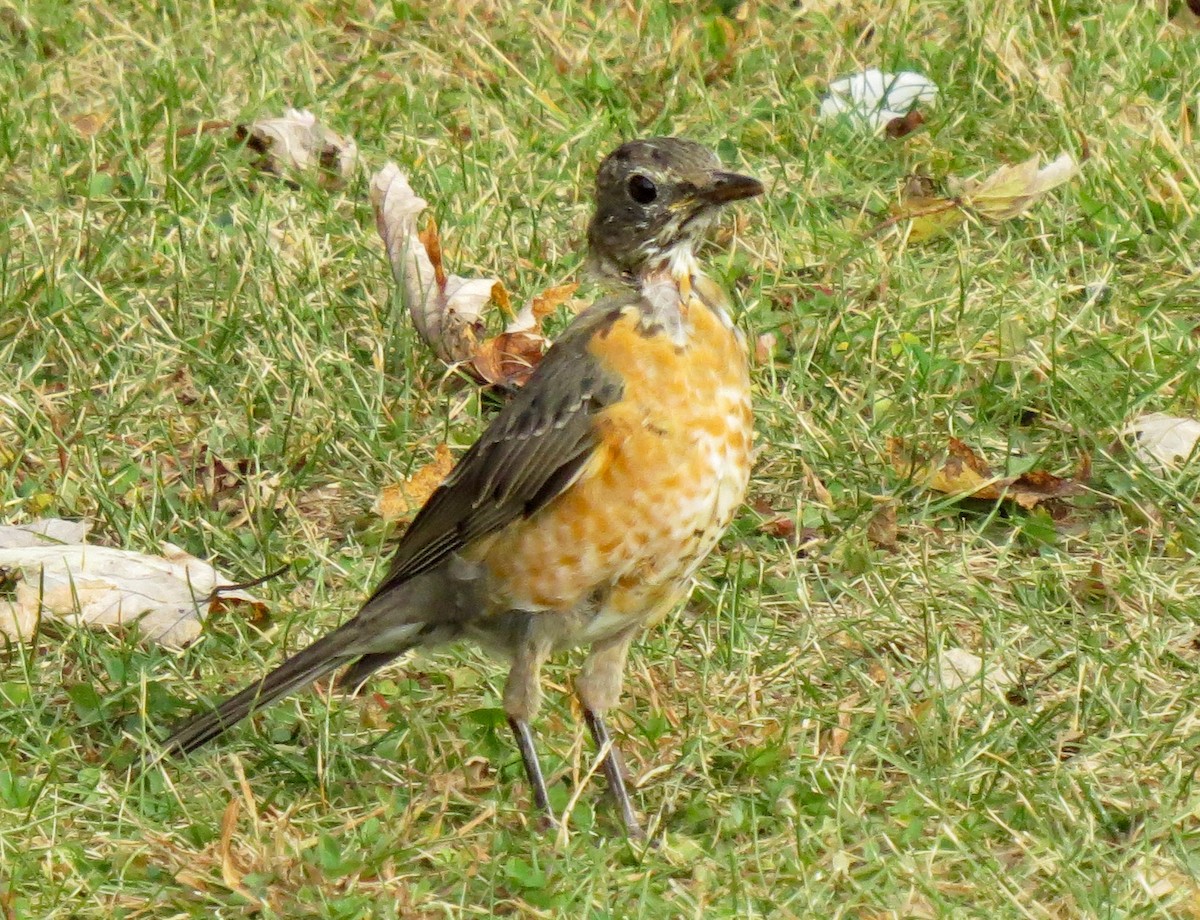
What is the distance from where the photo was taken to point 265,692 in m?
4.59

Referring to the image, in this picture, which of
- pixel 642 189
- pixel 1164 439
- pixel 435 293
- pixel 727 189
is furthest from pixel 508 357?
pixel 1164 439

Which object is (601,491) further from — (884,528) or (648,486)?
(884,528)

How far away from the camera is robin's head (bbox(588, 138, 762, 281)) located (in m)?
4.46

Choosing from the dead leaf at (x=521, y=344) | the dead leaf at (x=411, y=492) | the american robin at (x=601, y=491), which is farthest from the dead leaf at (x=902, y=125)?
the american robin at (x=601, y=491)

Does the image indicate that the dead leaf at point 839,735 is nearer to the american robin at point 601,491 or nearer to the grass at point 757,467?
the grass at point 757,467

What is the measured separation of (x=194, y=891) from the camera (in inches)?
161

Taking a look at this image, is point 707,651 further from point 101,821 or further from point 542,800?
point 101,821

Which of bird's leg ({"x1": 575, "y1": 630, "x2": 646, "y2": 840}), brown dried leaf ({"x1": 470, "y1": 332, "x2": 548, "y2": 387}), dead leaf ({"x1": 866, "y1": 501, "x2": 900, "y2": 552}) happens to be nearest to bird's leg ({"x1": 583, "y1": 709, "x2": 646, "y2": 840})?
bird's leg ({"x1": 575, "y1": 630, "x2": 646, "y2": 840})

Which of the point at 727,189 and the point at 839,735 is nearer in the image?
the point at 727,189

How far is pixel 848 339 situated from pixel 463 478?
1.74 metres

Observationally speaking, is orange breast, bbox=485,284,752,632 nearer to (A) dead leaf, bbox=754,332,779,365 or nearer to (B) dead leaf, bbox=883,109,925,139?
(A) dead leaf, bbox=754,332,779,365

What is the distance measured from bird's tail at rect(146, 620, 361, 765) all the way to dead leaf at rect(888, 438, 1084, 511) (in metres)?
1.69

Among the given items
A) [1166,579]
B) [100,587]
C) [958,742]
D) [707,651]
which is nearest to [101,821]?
[100,587]

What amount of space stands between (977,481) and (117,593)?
2.25m
